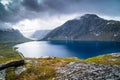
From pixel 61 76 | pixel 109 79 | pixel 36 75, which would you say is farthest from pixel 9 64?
pixel 109 79

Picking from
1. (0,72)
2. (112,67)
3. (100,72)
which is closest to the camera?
(100,72)

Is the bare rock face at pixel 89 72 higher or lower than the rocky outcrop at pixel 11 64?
lower

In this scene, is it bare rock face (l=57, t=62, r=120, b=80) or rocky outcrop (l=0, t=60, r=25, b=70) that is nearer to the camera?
bare rock face (l=57, t=62, r=120, b=80)

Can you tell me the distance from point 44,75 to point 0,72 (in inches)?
441

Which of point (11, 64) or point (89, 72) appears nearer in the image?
point (89, 72)

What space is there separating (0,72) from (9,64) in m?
3.10

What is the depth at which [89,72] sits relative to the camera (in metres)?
33.9

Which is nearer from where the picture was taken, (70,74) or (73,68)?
(70,74)

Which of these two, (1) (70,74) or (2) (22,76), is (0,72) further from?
(1) (70,74)

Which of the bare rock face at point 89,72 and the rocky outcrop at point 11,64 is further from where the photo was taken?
the rocky outcrop at point 11,64

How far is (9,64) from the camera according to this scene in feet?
138

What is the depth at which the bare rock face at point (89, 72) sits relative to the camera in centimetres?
3114

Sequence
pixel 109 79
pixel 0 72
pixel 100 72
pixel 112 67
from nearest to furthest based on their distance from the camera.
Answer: pixel 109 79, pixel 100 72, pixel 112 67, pixel 0 72

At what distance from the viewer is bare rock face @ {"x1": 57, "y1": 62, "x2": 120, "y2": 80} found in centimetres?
3114
